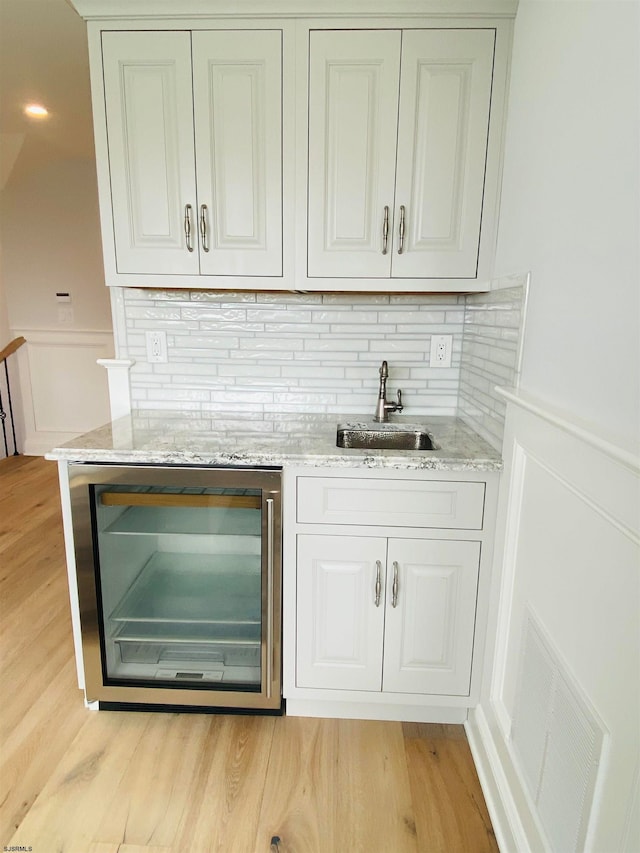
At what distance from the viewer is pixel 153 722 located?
1.62 m

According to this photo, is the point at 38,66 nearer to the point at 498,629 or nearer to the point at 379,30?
the point at 379,30

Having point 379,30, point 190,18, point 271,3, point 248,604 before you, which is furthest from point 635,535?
point 190,18

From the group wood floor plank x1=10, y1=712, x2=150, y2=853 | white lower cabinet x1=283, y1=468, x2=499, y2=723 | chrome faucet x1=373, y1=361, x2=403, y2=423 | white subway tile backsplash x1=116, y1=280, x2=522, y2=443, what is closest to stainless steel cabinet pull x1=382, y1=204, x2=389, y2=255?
white subway tile backsplash x1=116, y1=280, x2=522, y2=443

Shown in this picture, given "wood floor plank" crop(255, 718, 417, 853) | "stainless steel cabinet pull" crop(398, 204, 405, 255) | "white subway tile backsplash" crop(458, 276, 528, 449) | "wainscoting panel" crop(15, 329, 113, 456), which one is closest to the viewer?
"wood floor plank" crop(255, 718, 417, 853)

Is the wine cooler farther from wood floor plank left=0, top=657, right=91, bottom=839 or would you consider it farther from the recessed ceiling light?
the recessed ceiling light

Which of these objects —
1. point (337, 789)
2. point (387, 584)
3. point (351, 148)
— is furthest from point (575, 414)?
point (337, 789)

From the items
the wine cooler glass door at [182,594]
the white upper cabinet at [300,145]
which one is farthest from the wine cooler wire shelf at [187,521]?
the white upper cabinet at [300,145]

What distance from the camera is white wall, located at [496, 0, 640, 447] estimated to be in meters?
0.83

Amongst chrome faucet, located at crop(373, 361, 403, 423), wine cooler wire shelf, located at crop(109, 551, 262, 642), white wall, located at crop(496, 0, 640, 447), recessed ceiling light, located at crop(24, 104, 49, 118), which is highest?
recessed ceiling light, located at crop(24, 104, 49, 118)

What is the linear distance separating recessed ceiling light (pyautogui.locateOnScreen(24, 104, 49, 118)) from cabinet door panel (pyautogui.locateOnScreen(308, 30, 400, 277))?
248 centimetres

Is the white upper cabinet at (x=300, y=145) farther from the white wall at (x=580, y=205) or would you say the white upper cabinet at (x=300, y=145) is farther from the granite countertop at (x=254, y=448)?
the granite countertop at (x=254, y=448)

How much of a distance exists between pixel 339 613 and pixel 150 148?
1646 millimetres

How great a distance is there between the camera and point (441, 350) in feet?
6.37

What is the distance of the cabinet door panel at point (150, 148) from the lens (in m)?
1.53
